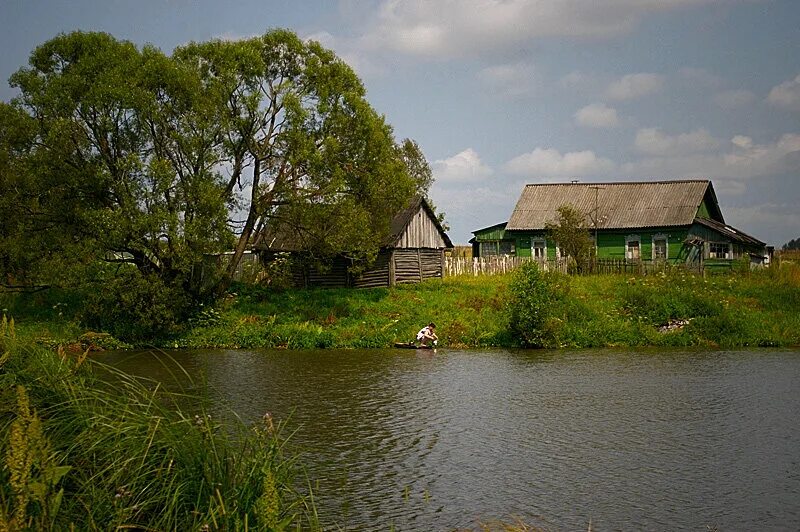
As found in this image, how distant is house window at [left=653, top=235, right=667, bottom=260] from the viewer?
5003cm

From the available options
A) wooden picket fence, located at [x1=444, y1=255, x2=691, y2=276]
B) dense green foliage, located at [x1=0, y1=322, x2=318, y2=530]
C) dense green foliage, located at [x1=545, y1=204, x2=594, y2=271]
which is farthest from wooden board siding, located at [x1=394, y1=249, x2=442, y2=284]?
dense green foliage, located at [x1=0, y1=322, x2=318, y2=530]

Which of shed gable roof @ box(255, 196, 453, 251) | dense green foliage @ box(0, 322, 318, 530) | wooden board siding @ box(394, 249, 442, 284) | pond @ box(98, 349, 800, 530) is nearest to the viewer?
dense green foliage @ box(0, 322, 318, 530)

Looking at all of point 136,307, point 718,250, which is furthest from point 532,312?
point 718,250

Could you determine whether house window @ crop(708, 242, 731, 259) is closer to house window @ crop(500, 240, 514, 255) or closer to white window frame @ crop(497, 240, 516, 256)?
white window frame @ crop(497, 240, 516, 256)

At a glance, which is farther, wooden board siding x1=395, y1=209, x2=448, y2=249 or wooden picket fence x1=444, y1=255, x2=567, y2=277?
wooden picket fence x1=444, y1=255, x2=567, y2=277

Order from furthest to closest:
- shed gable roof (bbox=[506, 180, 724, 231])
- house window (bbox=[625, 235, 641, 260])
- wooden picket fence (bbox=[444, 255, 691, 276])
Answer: house window (bbox=[625, 235, 641, 260])
shed gable roof (bbox=[506, 180, 724, 231])
wooden picket fence (bbox=[444, 255, 691, 276])

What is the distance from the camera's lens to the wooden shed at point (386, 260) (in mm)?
39219

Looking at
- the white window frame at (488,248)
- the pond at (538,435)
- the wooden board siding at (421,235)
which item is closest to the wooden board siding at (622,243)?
the white window frame at (488,248)

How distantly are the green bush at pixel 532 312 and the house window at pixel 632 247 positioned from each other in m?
22.9

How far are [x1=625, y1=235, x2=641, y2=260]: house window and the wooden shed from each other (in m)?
15.2

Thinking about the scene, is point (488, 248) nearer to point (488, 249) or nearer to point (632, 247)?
point (488, 249)

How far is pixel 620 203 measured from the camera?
Answer: 52.9 m

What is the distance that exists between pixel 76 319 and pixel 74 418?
26.4 meters

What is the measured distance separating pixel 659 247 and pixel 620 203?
13.6 ft
